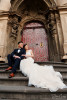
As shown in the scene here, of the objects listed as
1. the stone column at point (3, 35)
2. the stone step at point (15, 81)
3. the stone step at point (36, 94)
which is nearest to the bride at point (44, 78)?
the stone step at point (36, 94)

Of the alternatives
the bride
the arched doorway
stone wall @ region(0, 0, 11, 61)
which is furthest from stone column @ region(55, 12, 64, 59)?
stone wall @ region(0, 0, 11, 61)

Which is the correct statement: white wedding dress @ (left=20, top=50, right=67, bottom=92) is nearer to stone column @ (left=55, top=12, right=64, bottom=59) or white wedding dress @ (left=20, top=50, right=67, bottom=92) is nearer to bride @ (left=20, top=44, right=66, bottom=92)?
bride @ (left=20, top=44, right=66, bottom=92)

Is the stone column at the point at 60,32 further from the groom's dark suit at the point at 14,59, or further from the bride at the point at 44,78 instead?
the bride at the point at 44,78

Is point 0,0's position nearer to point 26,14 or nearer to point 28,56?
point 26,14

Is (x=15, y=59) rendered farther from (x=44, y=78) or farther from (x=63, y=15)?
(x=63, y=15)

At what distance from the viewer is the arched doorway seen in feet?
20.0

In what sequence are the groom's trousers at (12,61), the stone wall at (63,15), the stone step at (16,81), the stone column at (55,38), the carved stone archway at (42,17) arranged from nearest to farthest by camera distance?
the stone step at (16,81), the groom's trousers at (12,61), the stone wall at (63,15), the stone column at (55,38), the carved stone archway at (42,17)

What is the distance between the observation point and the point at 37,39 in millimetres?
6492

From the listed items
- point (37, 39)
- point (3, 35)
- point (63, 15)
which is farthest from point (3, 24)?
point (63, 15)

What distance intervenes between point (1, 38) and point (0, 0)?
12.1ft

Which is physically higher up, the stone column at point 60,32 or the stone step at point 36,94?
the stone column at point 60,32

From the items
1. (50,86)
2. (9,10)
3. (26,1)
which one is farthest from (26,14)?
(50,86)

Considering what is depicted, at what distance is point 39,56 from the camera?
605 cm

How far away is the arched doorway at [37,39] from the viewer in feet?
20.0
